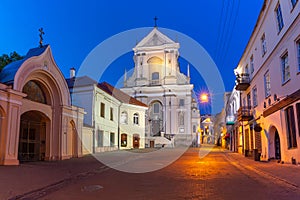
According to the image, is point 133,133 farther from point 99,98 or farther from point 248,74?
point 248,74

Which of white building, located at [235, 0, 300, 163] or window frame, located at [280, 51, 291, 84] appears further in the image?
window frame, located at [280, 51, 291, 84]

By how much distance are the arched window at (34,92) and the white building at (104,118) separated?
7058 millimetres

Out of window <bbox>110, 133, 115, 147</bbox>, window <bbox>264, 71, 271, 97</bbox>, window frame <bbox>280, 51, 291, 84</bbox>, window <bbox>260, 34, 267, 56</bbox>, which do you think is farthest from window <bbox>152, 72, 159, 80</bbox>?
window frame <bbox>280, 51, 291, 84</bbox>

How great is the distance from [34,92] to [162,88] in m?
37.2

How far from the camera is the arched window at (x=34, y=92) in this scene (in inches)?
665

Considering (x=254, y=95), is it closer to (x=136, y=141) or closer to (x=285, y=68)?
(x=285, y=68)

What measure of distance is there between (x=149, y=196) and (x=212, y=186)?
2445mm

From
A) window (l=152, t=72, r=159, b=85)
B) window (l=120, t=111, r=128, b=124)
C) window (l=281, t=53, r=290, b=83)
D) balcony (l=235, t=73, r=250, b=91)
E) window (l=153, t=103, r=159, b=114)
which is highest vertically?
window (l=152, t=72, r=159, b=85)

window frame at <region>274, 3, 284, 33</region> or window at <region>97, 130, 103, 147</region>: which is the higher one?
window frame at <region>274, 3, 284, 33</region>

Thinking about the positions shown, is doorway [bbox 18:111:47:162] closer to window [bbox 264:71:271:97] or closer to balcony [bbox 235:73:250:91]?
window [bbox 264:71:271:97]

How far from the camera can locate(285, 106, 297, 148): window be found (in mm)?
14115

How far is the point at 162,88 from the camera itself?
176ft

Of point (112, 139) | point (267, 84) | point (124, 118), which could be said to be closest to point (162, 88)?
point (124, 118)

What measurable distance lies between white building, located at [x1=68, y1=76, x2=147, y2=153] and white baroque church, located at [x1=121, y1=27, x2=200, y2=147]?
10.2m
